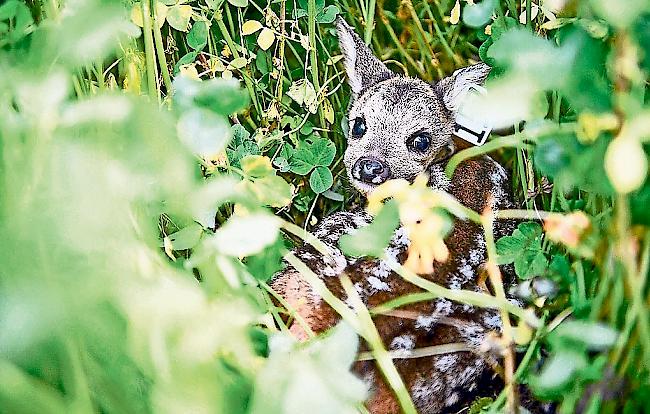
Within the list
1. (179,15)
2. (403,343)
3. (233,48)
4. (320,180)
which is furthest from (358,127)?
(403,343)

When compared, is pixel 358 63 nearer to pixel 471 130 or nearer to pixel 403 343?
pixel 471 130

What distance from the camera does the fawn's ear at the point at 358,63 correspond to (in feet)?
8.39

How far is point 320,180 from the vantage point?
2430mm

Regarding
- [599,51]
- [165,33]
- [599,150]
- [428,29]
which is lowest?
[428,29]

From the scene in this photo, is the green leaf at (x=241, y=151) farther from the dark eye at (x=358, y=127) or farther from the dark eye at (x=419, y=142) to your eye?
the dark eye at (x=419, y=142)

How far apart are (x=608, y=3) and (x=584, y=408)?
0.52 metres

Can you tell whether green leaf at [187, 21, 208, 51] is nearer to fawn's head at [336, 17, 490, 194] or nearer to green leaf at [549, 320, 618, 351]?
fawn's head at [336, 17, 490, 194]

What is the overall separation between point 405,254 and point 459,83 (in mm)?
643

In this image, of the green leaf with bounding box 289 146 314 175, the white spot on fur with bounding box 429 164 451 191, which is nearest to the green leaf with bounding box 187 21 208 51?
the green leaf with bounding box 289 146 314 175

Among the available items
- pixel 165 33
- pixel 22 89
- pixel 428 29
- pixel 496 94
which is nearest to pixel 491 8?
pixel 496 94

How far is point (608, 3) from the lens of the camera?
0.68m

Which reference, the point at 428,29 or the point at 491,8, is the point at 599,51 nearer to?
the point at 491,8

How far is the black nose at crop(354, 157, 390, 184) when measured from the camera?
2441 millimetres

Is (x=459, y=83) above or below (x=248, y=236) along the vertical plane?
below
